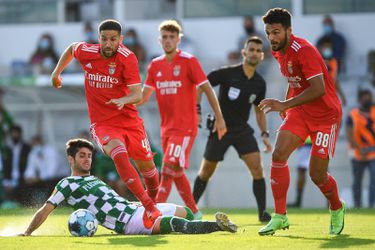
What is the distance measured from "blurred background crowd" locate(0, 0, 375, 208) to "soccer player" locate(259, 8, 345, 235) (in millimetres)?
A: 8480

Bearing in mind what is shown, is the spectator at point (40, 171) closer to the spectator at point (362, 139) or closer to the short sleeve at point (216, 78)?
the spectator at point (362, 139)

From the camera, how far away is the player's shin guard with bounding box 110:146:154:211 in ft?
36.9

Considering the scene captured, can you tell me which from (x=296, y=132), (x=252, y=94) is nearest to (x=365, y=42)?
(x=252, y=94)

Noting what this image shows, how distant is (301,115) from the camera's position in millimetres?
11070

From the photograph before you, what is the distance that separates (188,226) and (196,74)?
317 cm

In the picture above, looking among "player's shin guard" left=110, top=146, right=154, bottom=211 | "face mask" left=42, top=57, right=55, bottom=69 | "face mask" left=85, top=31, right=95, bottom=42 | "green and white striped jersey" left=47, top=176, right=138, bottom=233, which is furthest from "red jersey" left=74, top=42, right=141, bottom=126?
"face mask" left=85, top=31, right=95, bottom=42

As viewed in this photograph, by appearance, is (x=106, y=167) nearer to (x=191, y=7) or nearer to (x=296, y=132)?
(x=191, y=7)

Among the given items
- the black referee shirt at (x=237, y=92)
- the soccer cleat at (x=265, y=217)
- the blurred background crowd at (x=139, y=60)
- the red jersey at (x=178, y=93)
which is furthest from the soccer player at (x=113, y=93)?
the blurred background crowd at (x=139, y=60)

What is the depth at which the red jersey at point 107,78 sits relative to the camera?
1195 cm

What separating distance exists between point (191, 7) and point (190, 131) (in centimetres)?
1108

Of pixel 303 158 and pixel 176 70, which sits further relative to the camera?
pixel 303 158

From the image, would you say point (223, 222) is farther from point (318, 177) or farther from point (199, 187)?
point (199, 187)

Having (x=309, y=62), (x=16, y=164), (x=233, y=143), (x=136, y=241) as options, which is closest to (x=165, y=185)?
(x=233, y=143)

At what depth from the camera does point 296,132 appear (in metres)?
11.0
